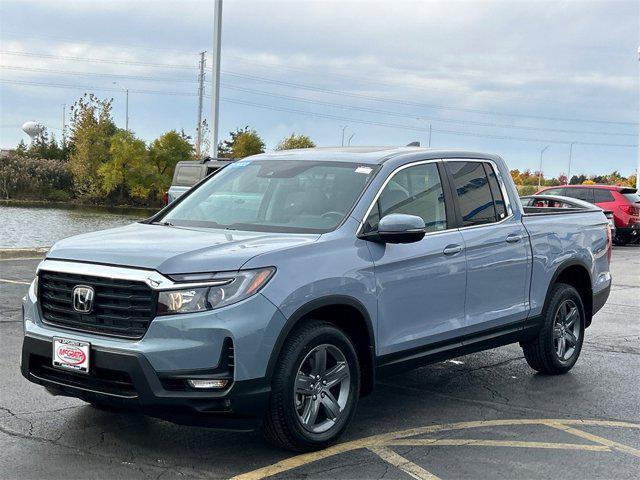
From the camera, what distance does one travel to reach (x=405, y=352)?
579 centimetres

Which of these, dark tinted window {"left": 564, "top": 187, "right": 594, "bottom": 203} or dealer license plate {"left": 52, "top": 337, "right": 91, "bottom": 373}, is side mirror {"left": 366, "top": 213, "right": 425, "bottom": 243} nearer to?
dealer license plate {"left": 52, "top": 337, "right": 91, "bottom": 373}

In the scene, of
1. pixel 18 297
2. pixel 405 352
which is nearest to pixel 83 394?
pixel 405 352

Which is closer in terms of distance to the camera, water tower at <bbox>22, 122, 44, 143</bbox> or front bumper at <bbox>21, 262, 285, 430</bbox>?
front bumper at <bbox>21, 262, 285, 430</bbox>

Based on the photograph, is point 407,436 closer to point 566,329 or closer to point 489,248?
point 489,248

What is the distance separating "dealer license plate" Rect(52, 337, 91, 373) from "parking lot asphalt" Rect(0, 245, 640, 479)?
56cm

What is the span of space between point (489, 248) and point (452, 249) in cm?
54

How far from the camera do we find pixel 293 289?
490 cm

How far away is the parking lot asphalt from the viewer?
4.92 metres

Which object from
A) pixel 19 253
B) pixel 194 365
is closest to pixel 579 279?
pixel 194 365

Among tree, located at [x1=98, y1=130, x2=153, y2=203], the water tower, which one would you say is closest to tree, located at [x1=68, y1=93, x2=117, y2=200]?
tree, located at [x1=98, y1=130, x2=153, y2=203]

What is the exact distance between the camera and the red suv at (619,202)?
25922 millimetres

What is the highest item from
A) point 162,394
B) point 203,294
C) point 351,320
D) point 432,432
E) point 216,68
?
point 216,68

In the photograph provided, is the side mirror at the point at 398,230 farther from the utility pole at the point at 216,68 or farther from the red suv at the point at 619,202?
the red suv at the point at 619,202

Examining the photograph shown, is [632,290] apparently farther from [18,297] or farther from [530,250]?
[18,297]
